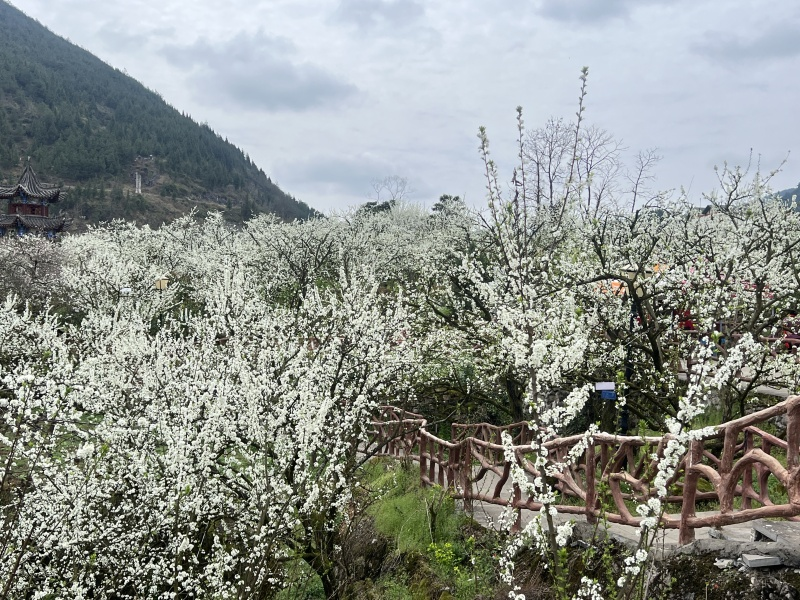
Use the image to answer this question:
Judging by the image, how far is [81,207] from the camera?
8969 centimetres

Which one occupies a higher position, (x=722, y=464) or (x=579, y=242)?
(x=579, y=242)

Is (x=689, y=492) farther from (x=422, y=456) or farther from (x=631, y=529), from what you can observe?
(x=422, y=456)

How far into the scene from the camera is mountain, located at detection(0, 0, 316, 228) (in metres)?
102

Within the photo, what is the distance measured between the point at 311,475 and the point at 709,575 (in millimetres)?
4213

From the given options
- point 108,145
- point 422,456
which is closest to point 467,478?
point 422,456

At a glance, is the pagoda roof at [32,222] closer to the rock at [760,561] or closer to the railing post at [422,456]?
the railing post at [422,456]

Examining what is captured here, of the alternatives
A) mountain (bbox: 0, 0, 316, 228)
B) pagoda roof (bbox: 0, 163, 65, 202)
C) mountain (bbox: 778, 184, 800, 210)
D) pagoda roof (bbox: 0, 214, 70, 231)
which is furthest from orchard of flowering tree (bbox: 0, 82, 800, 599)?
mountain (bbox: 0, 0, 316, 228)

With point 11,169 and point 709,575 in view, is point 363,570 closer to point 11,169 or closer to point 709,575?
point 709,575

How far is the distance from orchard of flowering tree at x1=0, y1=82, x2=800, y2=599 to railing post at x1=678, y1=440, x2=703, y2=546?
73 centimetres

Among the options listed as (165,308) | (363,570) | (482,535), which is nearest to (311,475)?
(363,570)

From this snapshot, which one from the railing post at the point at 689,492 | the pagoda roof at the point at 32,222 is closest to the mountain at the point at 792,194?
the railing post at the point at 689,492

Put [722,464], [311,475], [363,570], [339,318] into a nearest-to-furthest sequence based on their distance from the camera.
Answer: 1. [722,464]
2. [311,475]
3. [363,570]
4. [339,318]

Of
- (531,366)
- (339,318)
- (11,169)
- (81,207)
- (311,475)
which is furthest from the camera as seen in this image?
(11,169)

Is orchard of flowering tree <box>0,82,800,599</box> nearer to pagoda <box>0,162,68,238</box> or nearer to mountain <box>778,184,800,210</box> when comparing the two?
mountain <box>778,184,800,210</box>
